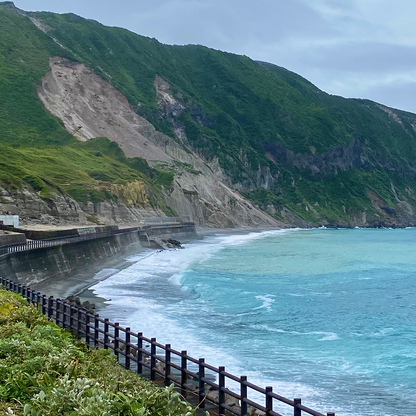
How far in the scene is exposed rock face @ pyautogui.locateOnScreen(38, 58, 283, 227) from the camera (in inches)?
5167

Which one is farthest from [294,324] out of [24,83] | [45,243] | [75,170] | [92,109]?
[92,109]

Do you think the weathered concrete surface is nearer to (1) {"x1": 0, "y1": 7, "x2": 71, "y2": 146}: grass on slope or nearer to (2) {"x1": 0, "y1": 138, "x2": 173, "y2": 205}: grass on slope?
(2) {"x1": 0, "y1": 138, "x2": 173, "y2": 205}: grass on slope

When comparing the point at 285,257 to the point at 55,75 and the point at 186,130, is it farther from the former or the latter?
the point at 186,130

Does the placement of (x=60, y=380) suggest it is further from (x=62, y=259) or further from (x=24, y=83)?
(x=24, y=83)

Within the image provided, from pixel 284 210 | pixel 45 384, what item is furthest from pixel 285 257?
pixel 284 210

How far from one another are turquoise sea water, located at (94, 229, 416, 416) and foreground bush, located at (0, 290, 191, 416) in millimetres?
6154

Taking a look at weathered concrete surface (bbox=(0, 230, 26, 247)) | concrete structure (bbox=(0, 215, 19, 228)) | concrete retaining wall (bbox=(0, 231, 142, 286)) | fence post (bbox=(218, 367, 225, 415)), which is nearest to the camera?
fence post (bbox=(218, 367, 225, 415))

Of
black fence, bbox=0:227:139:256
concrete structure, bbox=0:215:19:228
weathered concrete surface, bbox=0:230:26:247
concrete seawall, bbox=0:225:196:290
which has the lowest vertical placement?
concrete seawall, bbox=0:225:196:290

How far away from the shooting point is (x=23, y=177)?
67688mm

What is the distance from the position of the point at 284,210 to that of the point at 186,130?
Answer: 134ft

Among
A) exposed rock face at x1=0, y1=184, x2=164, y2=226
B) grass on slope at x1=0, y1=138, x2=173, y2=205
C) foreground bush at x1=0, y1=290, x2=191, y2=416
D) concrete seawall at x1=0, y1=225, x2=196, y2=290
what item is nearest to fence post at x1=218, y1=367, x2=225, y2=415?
foreground bush at x1=0, y1=290, x2=191, y2=416

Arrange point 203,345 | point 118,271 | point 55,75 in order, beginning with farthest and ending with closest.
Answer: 1. point 55,75
2. point 118,271
3. point 203,345

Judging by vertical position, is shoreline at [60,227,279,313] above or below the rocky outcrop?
below

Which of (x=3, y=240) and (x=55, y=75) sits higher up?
(x=55, y=75)
